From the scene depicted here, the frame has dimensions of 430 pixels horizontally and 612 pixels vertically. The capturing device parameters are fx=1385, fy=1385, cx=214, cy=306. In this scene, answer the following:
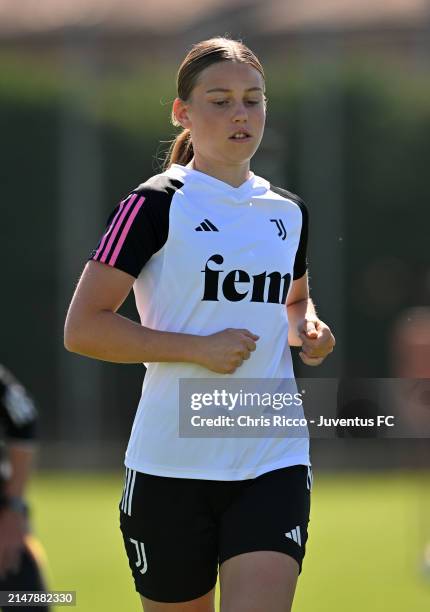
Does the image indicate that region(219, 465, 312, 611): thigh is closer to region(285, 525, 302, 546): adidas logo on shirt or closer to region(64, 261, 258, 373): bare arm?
region(285, 525, 302, 546): adidas logo on shirt

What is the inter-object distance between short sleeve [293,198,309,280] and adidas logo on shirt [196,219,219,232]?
0.35 meters

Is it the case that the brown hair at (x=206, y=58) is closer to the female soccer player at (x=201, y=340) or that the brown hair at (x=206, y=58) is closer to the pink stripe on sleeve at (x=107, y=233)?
the female soccer player at (x=201, y=340)

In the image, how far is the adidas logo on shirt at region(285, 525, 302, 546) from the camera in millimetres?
3891

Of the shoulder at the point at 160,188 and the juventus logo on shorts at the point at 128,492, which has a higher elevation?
the shoulder at the point at 160,188

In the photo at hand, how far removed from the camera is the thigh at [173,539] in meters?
3.93

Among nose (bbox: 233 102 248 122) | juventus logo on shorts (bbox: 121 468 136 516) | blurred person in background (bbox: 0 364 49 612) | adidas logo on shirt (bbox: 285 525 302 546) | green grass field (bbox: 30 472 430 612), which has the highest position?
nose (bbox: 233 102 248 122)

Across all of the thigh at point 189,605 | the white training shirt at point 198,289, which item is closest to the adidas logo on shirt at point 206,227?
the white training shirt at point 198,289

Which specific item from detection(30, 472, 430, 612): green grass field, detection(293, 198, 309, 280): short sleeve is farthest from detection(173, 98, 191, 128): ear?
detection(30, 472, 430, 612): green grass field

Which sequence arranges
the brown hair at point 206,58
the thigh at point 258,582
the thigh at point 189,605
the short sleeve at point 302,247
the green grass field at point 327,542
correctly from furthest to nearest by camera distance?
1. the green grass field at point 327,542
2. the short sleeve at point 302,247
3. the brown hair at point 206,58
4. the thigh at point 189,605
5. the thigh at point 258,582

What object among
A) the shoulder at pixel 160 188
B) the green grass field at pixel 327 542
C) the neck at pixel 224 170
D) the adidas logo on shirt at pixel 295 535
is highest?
the neck at pixel 224 170

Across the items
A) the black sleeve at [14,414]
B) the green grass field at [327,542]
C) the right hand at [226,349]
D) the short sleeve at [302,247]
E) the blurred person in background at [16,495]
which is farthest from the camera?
the green grass field at [327,542]

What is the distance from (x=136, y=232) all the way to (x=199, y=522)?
0.84 meters

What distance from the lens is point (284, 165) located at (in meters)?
16.2

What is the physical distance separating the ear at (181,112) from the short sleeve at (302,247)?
0.42 metres
